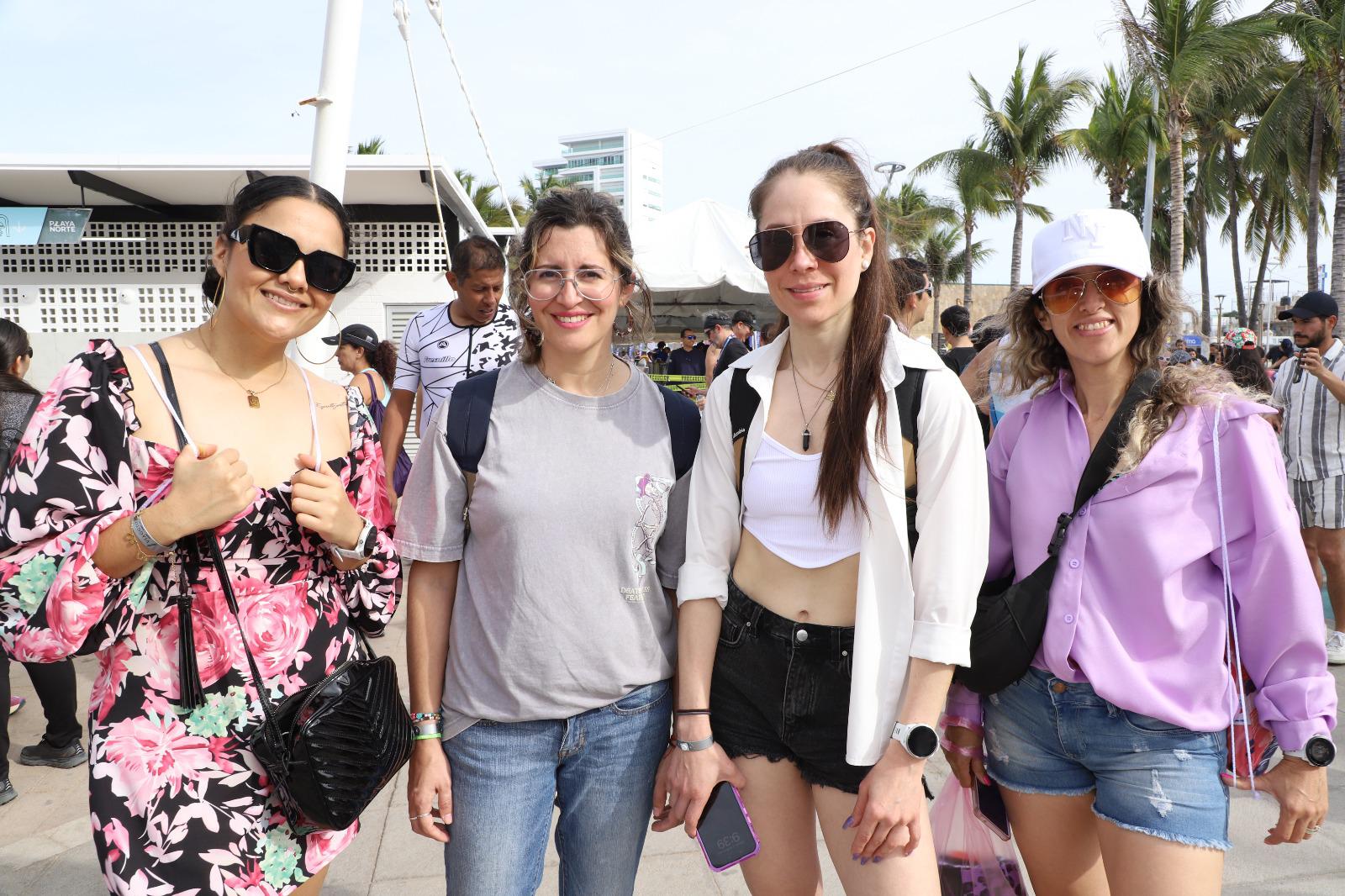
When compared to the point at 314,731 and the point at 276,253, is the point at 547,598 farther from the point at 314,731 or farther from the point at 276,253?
the point at 276,253

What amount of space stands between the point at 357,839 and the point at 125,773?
2.06 metres

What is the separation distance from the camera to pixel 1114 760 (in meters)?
1.84

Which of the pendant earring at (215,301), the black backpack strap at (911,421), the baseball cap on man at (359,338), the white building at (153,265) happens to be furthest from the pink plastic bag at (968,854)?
the white building at (153,265)

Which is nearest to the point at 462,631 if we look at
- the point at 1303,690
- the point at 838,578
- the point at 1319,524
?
the point at 838,578

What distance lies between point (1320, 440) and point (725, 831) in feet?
17.9

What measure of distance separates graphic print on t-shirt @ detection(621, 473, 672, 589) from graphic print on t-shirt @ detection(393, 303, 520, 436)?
2.49 meters

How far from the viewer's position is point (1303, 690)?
1.78 metres

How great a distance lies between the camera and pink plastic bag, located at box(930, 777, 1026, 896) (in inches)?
87.4

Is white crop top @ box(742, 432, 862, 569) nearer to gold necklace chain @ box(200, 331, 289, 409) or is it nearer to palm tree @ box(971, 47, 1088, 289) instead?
gold necklace chain @ box(200, 331, 289, 409)

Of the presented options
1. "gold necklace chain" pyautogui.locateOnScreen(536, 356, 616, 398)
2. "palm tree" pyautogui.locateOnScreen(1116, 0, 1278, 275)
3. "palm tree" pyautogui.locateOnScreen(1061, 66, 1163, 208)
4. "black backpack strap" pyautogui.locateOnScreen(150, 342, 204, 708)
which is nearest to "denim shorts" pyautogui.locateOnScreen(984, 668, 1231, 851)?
"gold necklace chain" pyautogui.locateOnScreen(536, 356, 616, 398)

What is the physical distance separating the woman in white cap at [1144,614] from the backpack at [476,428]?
765 mm

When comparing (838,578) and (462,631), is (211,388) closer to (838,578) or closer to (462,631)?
(462,631)

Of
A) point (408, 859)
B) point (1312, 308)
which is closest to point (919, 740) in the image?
point (408, 859)

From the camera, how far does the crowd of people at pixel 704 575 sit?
65.8 inches
